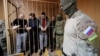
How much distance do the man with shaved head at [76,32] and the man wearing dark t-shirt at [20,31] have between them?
146 centimetres

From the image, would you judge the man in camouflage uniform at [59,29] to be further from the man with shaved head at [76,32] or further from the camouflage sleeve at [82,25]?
the camouflage sleeve at [82,25]

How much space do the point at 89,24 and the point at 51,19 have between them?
1.75 metres

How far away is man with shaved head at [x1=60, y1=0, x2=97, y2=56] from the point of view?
5.51 feet

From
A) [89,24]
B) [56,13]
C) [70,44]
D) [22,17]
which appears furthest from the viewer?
[56,13]

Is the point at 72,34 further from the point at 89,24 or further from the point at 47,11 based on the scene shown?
the point at 47,11

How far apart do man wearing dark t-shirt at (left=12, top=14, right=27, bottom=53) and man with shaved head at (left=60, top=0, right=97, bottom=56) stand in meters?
1.46

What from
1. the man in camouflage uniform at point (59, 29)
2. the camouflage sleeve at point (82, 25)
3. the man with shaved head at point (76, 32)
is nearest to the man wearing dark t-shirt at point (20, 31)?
the man in camouflage uniform at point (59, 29)

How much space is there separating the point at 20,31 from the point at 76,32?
170 centimetres

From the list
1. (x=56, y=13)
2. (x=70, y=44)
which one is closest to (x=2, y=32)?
(x=56, y=13)

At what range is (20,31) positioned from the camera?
3.25 meters

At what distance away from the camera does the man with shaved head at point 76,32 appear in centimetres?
168

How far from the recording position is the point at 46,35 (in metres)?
3.38

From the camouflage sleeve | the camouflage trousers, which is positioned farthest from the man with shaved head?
the camouflage trousers

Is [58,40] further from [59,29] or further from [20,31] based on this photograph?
[20,31]
